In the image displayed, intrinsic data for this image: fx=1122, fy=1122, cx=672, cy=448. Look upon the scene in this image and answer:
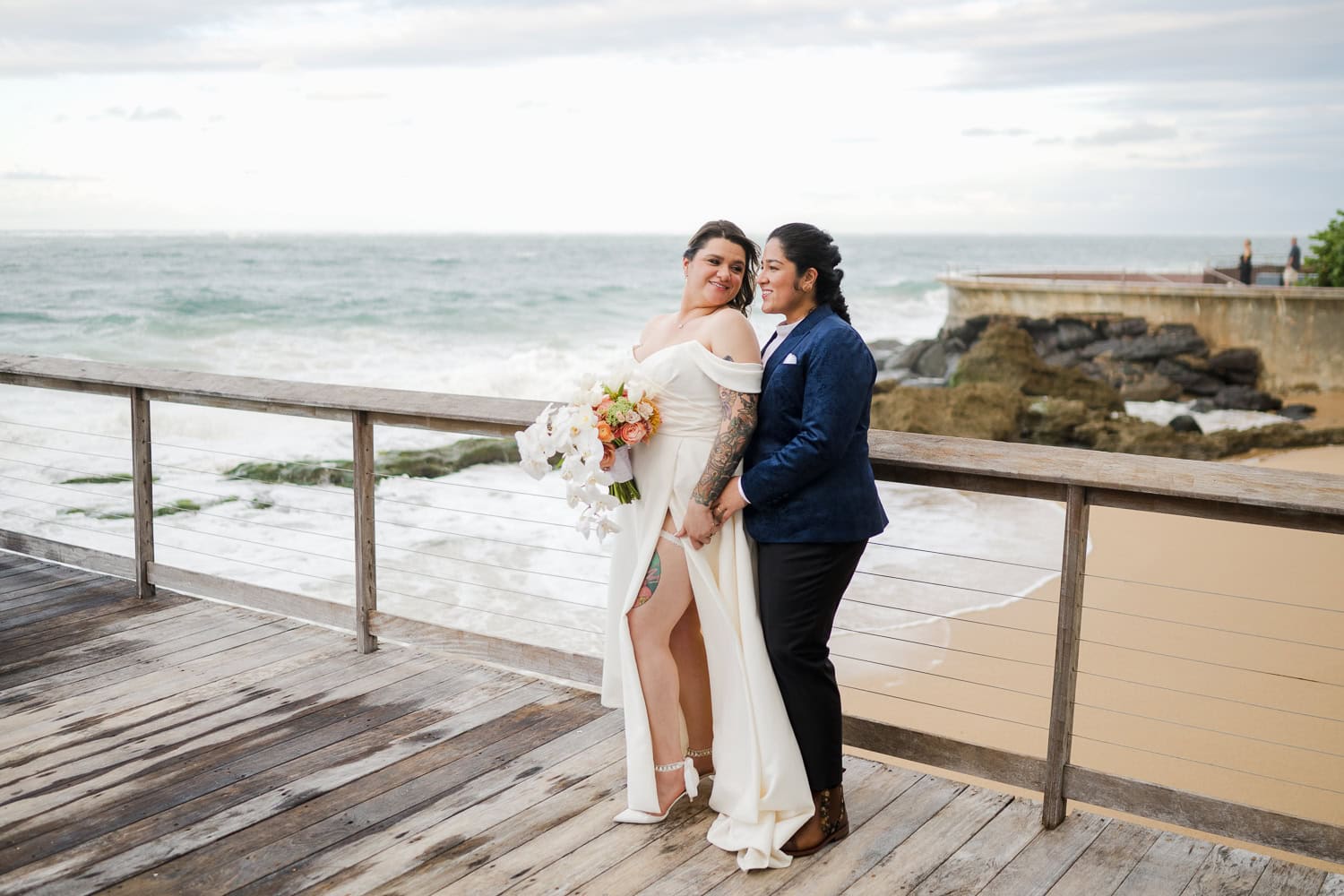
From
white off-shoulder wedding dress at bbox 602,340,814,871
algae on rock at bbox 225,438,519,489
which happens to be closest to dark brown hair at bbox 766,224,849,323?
white off-shoulder wedding dress at bbox 602,340,814,871

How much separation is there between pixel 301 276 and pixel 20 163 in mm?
7640

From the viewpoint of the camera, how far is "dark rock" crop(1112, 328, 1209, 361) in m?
22.2

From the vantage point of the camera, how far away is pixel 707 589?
282 centimetres

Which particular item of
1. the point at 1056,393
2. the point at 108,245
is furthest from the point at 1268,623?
the point at 108,245

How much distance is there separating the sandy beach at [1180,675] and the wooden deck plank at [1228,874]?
126 cm

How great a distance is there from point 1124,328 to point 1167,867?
22.3 meters

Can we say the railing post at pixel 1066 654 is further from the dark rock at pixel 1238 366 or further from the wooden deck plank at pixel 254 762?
the dark rock at pixel 1238 366

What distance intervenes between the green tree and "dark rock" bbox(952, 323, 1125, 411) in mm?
5613

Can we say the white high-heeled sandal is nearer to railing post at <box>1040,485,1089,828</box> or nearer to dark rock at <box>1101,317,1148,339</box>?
railing post at <box>1040,485,1089,828</box>

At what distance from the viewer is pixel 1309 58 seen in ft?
135

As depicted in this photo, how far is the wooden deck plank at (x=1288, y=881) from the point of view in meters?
2.59

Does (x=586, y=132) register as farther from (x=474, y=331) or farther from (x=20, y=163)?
(x=20, y=163)

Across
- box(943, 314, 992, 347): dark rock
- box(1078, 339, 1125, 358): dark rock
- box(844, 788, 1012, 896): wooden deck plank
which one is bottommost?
box(844, 788, 1012, 896): wooden deck plank

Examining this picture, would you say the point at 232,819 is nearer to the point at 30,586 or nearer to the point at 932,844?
the point at 932,844
